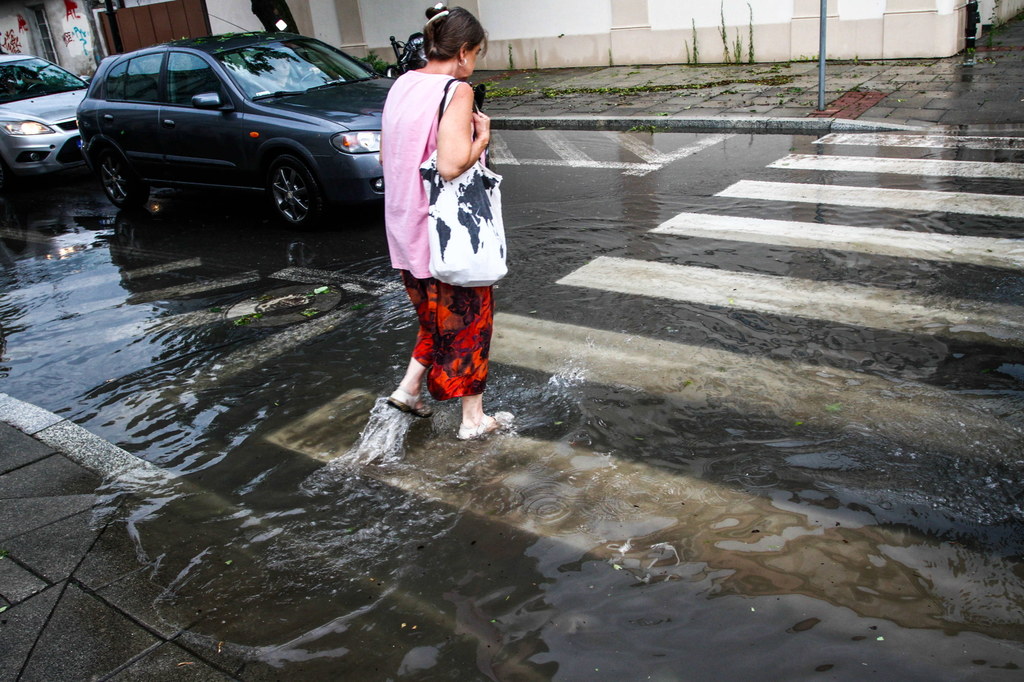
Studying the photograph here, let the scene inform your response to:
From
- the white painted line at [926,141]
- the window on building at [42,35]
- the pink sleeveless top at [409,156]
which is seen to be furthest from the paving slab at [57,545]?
the window on building at [42,35]

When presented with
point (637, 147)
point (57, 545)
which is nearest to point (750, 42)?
point (637, 147)

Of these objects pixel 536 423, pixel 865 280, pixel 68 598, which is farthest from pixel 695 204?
pixel 68 598

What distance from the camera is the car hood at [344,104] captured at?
8.41 meters

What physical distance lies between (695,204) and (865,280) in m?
2.41

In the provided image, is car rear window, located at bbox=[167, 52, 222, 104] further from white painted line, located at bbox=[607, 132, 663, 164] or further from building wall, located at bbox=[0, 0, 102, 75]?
building wall, located at bbox=[0, 0, 102, 75]

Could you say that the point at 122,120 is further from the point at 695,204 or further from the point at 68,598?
the point at 68,598

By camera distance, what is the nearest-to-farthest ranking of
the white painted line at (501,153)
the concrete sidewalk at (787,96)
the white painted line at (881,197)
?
the white painted line at (881,197)
the concrete sidewalk at (787,96)
the white painted line at (501,153)

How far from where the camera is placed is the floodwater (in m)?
2.95

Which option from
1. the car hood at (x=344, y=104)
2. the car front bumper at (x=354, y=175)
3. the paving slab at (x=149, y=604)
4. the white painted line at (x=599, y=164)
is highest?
the car hood at (x=344, y=104)

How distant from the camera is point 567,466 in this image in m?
3.98

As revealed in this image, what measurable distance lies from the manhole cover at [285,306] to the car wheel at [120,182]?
4536 mm

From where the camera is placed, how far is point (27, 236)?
1020 centimetres

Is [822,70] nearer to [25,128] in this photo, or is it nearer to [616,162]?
[616,162]

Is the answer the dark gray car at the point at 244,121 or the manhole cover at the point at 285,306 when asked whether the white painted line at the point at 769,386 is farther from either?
the dark gray car at the point at 244,121
